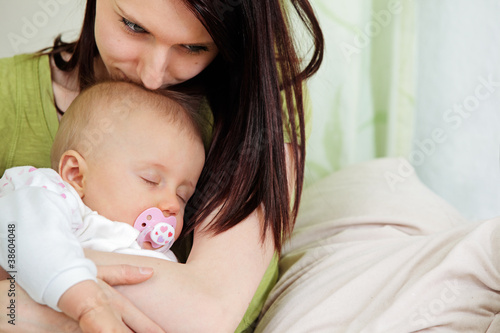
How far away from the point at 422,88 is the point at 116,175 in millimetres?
1357

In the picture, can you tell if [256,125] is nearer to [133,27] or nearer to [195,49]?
[195,49]

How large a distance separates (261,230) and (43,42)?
97 centimetres

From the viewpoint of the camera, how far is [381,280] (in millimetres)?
1076

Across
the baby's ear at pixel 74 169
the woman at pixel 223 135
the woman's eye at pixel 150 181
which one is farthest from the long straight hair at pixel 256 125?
the baby's ear at pixel 74 169

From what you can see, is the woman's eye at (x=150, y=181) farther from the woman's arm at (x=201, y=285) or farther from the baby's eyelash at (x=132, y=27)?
the baby's eyelash at (x=132, y=27)

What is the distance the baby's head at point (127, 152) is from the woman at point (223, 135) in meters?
0.05

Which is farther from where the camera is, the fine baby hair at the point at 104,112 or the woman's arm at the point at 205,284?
the fine baby hair at the point at 104,112

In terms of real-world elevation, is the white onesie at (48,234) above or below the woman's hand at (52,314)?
above

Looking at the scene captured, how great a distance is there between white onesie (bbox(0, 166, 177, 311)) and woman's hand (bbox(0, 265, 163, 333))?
0.09 ft

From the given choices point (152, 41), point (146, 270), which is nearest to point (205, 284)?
point (146, 270)

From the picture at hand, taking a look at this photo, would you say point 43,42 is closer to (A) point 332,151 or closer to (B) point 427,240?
(A) point 332,151

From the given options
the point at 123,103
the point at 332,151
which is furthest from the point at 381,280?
the point at 332,151

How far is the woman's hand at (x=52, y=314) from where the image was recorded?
0.81 meters

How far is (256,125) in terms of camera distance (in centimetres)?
114
